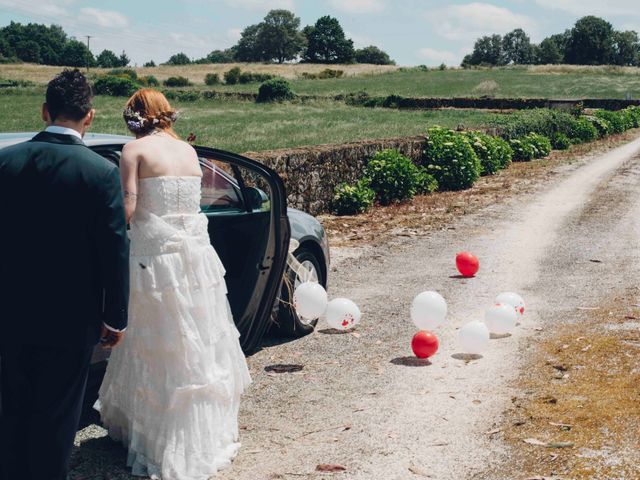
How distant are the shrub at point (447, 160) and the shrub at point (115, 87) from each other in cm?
5646

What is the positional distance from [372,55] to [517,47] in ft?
105

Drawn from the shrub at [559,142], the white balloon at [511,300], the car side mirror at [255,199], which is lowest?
the white balloon at [511,300]

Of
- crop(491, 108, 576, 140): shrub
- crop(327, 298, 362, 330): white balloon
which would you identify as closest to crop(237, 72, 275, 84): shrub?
crop(491, 108, 576, 140): shrub

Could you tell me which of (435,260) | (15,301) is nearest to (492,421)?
(15,301)

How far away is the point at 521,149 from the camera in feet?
94.5

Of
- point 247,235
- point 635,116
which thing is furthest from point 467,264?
point 635,116

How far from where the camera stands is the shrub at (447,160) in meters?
20.5

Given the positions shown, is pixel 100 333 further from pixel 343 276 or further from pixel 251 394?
pixel 343 276

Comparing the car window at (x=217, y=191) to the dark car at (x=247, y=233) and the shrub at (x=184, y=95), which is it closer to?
the dark car at (x=247, y=233)

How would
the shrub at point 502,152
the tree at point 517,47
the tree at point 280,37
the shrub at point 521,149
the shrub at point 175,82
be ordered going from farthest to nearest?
1. the tree at point 517,47
2. the tree at point 280,37
3. the shrub at point 175,82
4. the shrub at point 521,149
5. the shrub at point 502,152

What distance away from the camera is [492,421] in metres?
5.82

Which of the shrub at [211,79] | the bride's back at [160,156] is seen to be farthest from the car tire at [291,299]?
the shrub at [211,79]

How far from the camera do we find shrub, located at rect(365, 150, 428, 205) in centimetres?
1747

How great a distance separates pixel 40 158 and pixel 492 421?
3558 millimetres
